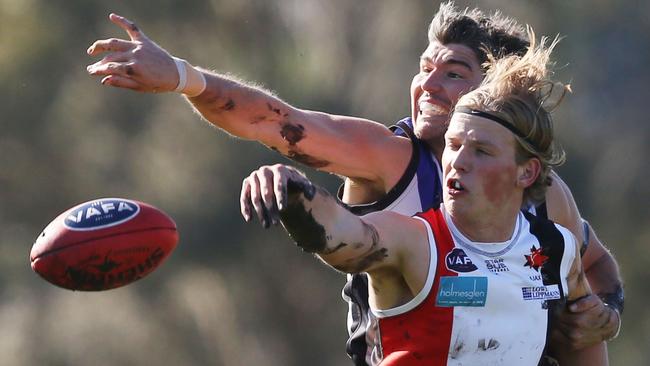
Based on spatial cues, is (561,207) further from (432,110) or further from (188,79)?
(188,79)

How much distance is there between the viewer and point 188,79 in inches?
215

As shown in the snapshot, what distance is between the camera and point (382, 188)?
5773 mm

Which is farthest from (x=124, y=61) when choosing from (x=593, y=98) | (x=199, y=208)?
(x=593, y=98)

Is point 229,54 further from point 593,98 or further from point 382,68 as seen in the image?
point 593,98

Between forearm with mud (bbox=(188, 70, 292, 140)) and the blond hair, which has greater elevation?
the blond hair

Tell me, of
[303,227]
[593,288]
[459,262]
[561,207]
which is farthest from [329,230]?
[593,288]

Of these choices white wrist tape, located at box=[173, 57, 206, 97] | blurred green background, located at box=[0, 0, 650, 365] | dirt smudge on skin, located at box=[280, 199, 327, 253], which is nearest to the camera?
dirt smudge on skin, located at box=[280, 199, 327, 253]

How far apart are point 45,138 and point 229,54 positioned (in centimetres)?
224

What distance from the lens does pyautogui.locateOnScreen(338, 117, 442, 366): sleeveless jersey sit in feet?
18.2

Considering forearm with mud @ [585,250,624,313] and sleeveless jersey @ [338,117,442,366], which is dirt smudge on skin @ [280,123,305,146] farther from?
forearm with mud @ [585,250,624,313]

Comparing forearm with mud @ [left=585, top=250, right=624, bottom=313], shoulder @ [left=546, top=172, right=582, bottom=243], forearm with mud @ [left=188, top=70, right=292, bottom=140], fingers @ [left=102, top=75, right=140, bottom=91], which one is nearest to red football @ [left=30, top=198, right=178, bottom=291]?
fingers @ [left=102, top=75, right=140, bottom=91]

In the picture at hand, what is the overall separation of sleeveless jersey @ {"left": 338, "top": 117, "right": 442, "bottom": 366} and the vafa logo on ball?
0.89 meters

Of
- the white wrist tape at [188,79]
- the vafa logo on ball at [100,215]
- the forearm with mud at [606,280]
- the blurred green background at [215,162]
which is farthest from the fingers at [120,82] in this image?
the blurred green background at [215,162]

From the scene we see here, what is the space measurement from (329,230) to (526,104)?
1.09m
